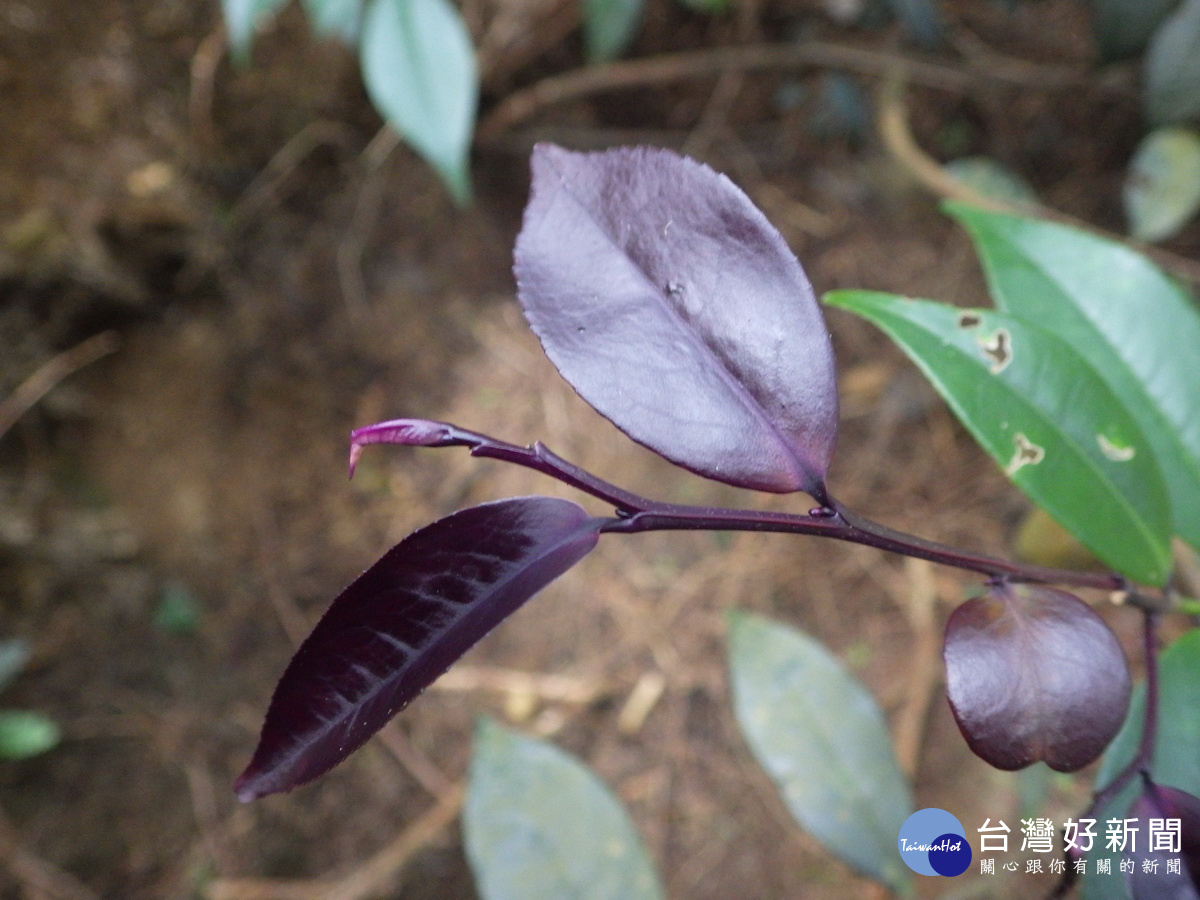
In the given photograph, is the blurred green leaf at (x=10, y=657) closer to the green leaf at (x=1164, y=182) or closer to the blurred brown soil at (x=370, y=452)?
the blurred brown soil at (x=370, y=452)

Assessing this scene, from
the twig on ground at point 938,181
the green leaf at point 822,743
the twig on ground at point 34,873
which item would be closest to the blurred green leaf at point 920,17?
the twig on ground at point 938,181

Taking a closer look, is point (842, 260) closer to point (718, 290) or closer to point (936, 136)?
point (936, 136)

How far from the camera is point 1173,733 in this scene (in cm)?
47

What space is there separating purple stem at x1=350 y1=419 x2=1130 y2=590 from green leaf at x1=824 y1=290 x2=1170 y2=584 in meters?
0.12

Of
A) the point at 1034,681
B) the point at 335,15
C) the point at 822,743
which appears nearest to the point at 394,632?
the point at 1034,681

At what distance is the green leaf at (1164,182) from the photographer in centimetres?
104

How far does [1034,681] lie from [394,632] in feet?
0.96

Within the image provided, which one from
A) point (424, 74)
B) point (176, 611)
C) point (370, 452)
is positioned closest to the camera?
point (424, 74)

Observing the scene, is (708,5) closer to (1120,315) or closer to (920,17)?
(920,17)

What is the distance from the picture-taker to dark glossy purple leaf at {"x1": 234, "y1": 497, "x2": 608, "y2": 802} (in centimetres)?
29

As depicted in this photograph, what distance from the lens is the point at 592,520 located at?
32cm

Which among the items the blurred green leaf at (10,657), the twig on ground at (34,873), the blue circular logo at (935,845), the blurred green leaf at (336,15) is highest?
the blurred green leaf at (336,15)

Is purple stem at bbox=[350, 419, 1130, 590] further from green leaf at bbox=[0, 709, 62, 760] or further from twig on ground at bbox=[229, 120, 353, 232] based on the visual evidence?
twig on ground at bbox=[229, 120, 353, 232]

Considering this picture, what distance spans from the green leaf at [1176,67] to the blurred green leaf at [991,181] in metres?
0.23
